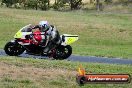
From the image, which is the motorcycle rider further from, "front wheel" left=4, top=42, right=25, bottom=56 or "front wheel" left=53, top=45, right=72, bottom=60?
"front wheel" left=4, top=42, right=25, bottom=56

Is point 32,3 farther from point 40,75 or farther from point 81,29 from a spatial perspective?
point 40,75

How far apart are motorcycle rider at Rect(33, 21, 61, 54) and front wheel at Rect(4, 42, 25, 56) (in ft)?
3.56

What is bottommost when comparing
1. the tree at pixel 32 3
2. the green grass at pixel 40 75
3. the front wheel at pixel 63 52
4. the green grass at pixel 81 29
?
the tree at pixel 32 3

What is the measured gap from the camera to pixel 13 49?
67.8ft

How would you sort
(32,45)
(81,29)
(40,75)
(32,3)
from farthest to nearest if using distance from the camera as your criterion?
(32,3), (81,29), (32,45), (40,75)

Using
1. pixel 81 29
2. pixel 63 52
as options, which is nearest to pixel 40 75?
pixel 63 52

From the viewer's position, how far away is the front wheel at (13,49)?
20.5 m

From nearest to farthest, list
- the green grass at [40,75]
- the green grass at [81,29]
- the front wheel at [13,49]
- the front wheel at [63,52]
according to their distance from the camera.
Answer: the green grass at [40,75], the front wheel at [13,49], the front wheel at [63,52], the green grass at [81,29]

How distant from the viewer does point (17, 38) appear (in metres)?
20.7

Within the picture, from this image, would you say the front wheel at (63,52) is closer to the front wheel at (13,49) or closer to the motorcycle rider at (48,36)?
the motorcycle rider at (48,36)

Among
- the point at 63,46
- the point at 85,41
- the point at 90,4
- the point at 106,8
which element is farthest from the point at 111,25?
the point at 90,4

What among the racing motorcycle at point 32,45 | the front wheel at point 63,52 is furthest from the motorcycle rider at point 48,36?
the front wheel at point 63,52

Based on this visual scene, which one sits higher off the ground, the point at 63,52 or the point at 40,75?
the point at 40,75

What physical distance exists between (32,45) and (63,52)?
4.98 feet
